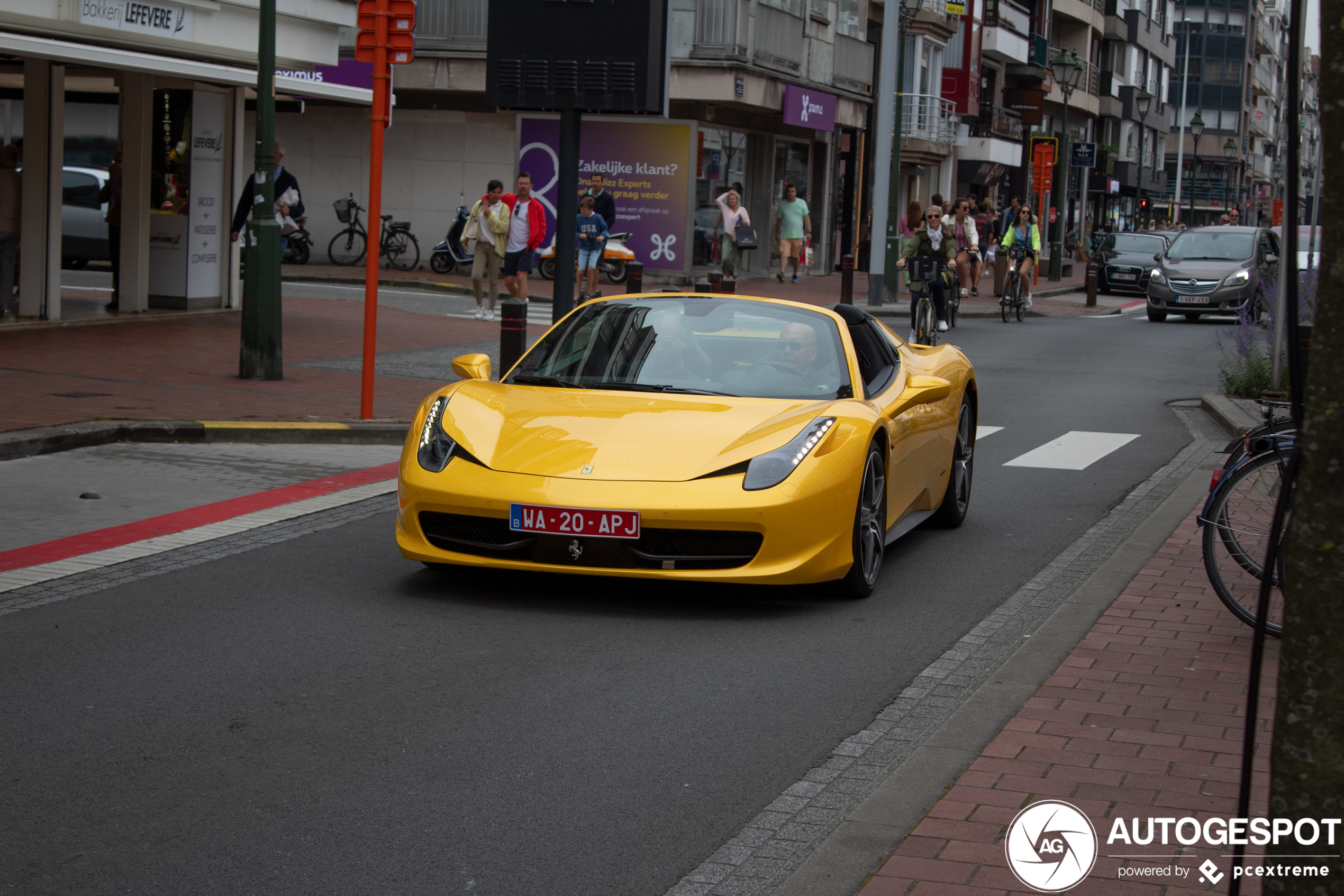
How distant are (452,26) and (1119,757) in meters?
29.9

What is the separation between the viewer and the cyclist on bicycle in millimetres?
21672

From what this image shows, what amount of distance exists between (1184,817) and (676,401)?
3454 millimetres

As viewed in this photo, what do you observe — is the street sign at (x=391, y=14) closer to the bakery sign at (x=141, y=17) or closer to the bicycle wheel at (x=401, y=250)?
the bakery sign at (x=141, y=17)

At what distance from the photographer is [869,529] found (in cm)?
693

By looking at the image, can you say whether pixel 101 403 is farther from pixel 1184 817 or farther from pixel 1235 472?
pixel 1184 817

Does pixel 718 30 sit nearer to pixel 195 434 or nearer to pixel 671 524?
pixel 195 434

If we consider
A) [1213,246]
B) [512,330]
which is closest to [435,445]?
[512,330]

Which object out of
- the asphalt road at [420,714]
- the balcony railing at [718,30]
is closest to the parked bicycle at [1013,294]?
the balcony railing at [718,30]

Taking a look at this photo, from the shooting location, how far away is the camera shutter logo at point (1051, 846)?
375cm

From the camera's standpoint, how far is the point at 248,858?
383cm

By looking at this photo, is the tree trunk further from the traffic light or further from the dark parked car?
the dark parked car

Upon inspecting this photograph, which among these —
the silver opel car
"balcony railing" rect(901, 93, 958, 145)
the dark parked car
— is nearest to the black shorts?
the silver opel car

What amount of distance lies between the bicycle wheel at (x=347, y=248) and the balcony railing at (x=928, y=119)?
64.9 feet

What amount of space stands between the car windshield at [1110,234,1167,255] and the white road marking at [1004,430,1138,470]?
2878cm
